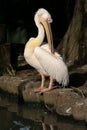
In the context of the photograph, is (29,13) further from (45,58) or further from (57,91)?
(57,91)

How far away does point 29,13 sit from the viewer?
15.9 metres

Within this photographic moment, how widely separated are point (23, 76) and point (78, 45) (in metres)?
1.32

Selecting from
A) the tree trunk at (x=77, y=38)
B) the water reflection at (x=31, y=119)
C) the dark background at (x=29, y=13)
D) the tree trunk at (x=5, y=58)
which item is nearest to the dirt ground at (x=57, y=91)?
the water reflection at (x=31, y=119)

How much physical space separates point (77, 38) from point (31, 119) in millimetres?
2736

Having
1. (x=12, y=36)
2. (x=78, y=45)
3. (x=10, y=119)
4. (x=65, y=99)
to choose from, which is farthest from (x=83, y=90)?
(x=12, y=36)

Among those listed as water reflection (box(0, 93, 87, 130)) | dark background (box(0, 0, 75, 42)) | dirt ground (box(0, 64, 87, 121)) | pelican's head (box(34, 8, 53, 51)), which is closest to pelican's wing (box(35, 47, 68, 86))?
dirt ground (box(0, 64, 87, 121))

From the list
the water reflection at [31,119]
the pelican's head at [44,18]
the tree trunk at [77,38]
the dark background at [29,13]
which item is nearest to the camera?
the water reflection at [31,119]

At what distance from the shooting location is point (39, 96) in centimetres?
961

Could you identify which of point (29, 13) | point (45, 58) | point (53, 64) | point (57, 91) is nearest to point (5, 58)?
point (45, 58)

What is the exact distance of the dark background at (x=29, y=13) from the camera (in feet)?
51.8

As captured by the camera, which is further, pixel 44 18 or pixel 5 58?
pixel 5 58

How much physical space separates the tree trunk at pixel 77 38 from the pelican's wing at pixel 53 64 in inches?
68.3

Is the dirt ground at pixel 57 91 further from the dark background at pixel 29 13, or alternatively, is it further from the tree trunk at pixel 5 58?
the dark background at pixel 29 13

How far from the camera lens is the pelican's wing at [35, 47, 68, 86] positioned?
9391 millimetres
